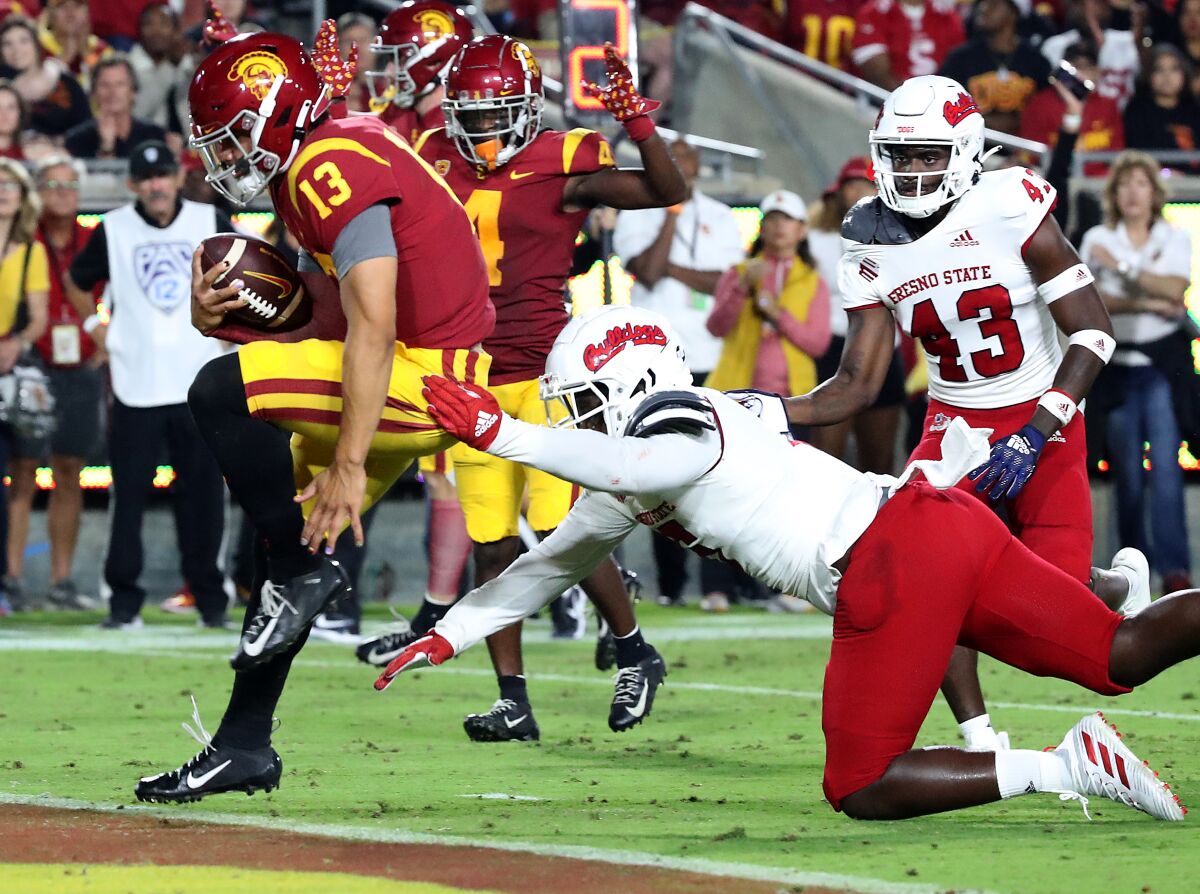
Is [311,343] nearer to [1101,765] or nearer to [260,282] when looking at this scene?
[260,282]

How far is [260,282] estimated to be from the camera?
494 cm

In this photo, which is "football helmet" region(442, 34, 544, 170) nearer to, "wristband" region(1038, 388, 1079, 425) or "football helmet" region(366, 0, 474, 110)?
"football helmet" region(366, 0, 474, 110)

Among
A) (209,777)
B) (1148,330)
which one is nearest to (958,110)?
(209,777)

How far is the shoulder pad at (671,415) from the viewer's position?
14.6 feet

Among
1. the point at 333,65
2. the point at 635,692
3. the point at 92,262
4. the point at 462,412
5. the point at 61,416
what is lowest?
the point at 61,416

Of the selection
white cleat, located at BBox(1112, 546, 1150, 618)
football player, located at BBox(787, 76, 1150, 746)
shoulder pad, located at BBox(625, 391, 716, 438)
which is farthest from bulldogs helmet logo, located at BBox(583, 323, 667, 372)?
white cleat, located at BBox(1112, 546, 1150, 618)

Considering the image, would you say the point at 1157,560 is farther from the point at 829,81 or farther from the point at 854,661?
the point at 854,661

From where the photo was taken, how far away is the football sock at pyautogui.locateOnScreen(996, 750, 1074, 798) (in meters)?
4.52

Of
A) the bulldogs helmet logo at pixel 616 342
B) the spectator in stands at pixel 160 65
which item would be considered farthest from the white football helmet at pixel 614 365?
the spectator in stands at pixel 160 65

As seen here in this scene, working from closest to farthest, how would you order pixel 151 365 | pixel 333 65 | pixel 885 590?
pixel 885 590 < pixel 333 65 < pixel 151 365

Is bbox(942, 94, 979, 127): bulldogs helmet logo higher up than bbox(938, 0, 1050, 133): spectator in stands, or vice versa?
bbox(942, 94, 979, 127): bulldogs helmet logo

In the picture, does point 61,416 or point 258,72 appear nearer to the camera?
point 258,72

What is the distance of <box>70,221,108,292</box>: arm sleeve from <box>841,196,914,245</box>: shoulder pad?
499 cm

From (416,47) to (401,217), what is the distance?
281 centimetres
